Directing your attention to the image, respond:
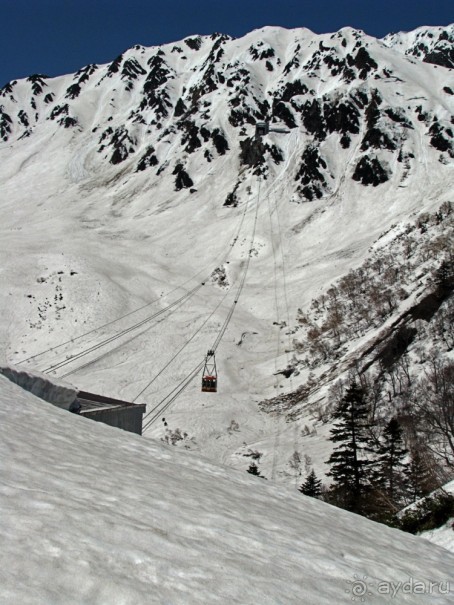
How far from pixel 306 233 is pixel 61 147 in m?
92.9

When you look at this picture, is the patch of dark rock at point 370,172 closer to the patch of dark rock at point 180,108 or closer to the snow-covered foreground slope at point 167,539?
the patch of dark rock at point 180,108

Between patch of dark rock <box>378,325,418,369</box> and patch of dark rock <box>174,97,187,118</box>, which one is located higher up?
patch of dark rock <box>174,97,187,118</box>

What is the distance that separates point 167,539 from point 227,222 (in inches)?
3909

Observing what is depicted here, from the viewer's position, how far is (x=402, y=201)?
94.9 m

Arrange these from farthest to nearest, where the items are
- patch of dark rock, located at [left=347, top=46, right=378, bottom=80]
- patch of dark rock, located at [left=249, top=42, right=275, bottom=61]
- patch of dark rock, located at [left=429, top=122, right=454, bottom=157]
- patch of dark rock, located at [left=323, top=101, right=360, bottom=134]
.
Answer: patch of dark rock, located at [left=249, top=42, right=275, bottom=61] → patch of dark rock, located at [left=347, top=46, right=378, bottom=80] → patch of dark rock, located at [left=323, top=101, right=360, bottom=134] → patch of dark rock, located at [left=429, top=122, right=454, bottom=157]

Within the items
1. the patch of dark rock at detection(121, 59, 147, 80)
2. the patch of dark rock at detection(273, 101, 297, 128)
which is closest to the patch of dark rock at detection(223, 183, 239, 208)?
the patch of dark rock at detection(273, 101, 297, 128)

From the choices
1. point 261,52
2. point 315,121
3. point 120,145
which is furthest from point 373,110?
point 261,52

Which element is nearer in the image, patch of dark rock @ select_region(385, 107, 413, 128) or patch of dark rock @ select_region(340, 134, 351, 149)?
patch of dark rock @ select_region(385, 107, 413, 128)

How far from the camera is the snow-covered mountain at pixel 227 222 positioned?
48.0 m

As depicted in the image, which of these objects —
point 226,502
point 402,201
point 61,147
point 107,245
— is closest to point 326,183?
point 402,201

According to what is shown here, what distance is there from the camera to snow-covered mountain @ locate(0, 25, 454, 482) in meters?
48.0

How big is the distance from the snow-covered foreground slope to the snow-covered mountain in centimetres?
2964

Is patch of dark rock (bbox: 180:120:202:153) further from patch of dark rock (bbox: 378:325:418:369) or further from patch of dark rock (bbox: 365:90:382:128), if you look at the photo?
patch of dark rock (bbox: 378:325:418:369)

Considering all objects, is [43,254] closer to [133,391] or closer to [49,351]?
[49,351]
